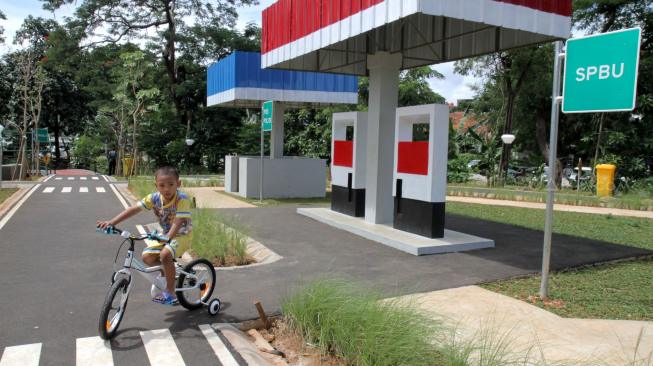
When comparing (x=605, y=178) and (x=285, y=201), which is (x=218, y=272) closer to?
(x=285, y=201)

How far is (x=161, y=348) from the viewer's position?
457 cm

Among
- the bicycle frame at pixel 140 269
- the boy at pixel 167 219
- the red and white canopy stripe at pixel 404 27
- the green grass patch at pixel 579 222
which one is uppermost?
the red and white canopy stripe at pixel 404 27

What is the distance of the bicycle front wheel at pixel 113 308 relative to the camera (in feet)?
15.0

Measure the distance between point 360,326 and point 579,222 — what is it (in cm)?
1092

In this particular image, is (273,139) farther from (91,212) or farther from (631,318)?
(631,318)

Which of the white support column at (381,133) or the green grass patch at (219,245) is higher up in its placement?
the white support column at (381,133)

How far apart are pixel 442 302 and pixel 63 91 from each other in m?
48.1

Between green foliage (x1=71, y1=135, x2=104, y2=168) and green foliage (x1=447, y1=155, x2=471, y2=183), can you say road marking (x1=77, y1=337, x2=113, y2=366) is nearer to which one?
green foliage (x1=447, y1=155, x2=471, y2=183)

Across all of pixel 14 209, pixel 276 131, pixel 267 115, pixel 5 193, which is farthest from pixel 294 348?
pixel 5 193

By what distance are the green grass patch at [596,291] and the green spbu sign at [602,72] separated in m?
2.32

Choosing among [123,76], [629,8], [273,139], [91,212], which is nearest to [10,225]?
[91,212]

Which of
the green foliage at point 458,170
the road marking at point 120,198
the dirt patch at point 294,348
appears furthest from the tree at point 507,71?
the dirt patch at point 294,348

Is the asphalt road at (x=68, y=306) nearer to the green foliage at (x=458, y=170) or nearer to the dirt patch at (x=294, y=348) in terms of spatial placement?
the dirt patch at (x=294, y=348)

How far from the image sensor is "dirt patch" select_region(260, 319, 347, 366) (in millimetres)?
4348
